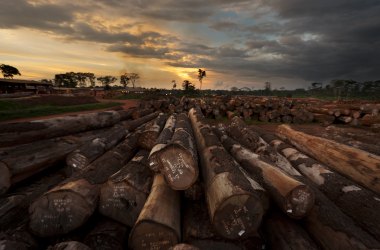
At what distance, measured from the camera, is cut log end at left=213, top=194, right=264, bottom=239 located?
107 inches

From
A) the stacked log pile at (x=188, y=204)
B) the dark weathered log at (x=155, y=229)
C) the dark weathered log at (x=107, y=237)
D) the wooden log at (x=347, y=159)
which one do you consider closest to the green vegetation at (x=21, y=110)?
the stacked log pile at (x=188, y=204)

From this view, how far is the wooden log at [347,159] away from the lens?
4.05 meters

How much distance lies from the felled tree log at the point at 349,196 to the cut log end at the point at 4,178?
17.5 feet

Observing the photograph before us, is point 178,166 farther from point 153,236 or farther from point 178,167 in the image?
point 153,236

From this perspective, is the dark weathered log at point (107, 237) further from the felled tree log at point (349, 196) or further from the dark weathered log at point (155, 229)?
the felled tree log at point (349, 196)

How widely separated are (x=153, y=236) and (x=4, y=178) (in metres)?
2.98

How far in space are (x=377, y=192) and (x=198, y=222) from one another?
10.1 ft

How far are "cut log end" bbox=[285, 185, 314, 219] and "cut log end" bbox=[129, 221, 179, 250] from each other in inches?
57.1

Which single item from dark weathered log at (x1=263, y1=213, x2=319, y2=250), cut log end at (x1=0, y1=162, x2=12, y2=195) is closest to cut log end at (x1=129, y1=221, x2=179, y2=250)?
dark weathered log at (x1=263, y1=213, x2=319, y2=250)

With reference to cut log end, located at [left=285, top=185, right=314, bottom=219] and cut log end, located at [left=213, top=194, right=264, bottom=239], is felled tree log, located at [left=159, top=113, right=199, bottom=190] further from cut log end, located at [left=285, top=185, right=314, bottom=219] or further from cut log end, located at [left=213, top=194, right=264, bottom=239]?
cut log end, located at [left=285, top=185, right=314, bottom=219]

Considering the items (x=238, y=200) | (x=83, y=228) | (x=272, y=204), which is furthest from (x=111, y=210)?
(x=272, y=204)

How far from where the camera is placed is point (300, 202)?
291cm

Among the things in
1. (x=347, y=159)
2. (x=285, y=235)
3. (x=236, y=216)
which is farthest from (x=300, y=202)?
(x=347, y=159)

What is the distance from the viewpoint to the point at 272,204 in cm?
338
